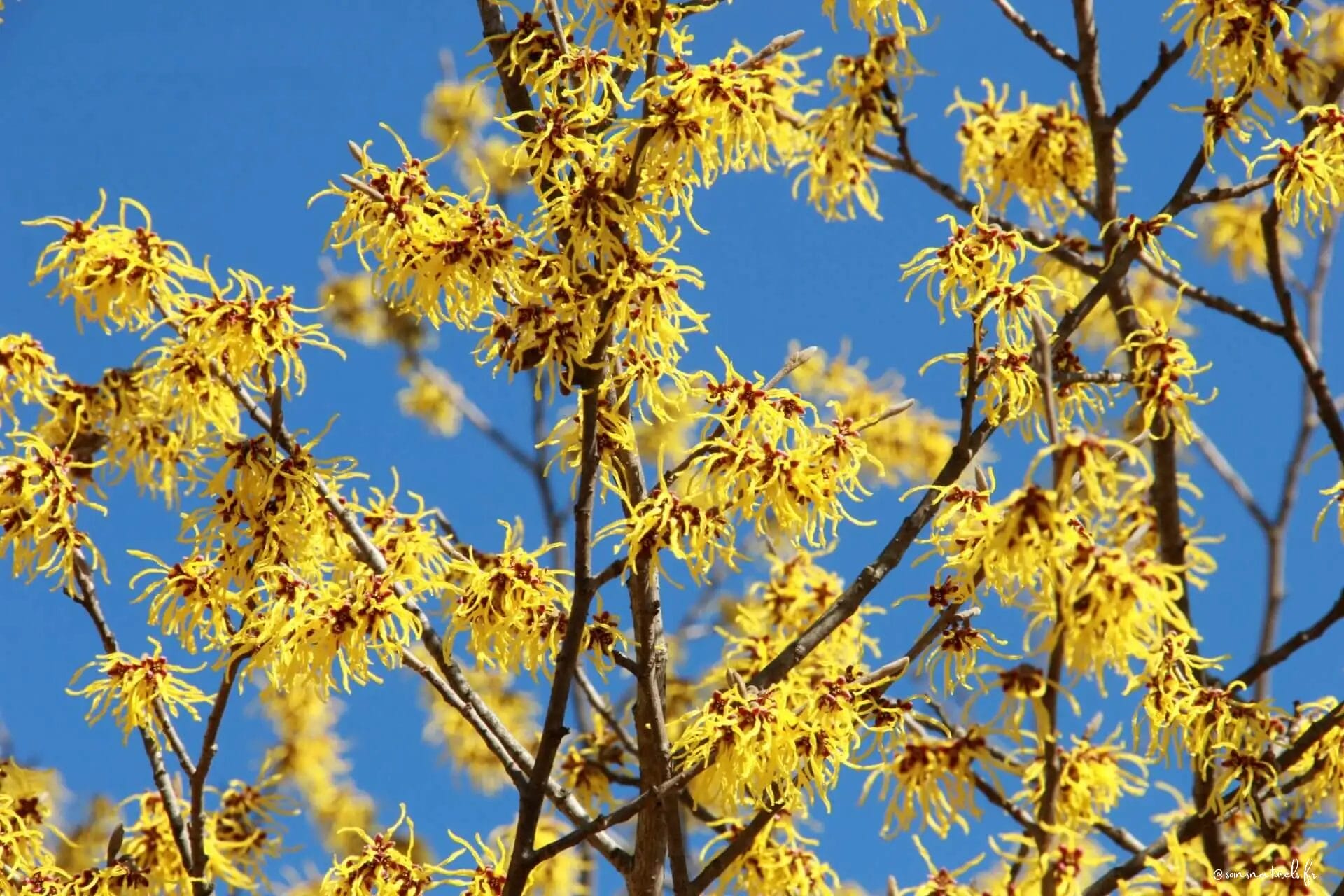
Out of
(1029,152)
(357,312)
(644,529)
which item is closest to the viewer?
(644,529)

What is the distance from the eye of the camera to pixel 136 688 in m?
3.60

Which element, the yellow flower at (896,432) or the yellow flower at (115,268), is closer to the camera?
the yellow flower at (115,268)

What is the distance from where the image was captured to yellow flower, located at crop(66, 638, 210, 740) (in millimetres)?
3602

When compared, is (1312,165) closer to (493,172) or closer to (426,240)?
(426,240)

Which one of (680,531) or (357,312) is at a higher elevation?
(357,312)

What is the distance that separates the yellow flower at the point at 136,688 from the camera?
11.8 ft

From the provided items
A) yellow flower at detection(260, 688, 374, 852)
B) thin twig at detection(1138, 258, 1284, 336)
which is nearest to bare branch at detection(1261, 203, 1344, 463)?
thin twig at detection(1138, 258, 1284, 336)

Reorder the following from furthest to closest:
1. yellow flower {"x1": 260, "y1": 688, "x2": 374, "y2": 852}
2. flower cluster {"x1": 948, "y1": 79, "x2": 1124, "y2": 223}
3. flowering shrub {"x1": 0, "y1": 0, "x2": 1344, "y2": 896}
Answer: yellow flower {"x1": 260, "y1": 688, "x2": 374, "y2": 852}
flower cluster {"x1": 948, "y1": 79, "x2": 1124, "y2": 223}
flowering shrub {"x1": 0, "y1": 0, "x2": 1344, "y2": 896}

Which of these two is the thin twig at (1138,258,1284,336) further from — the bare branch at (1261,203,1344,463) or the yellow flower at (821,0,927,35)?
the yellow flower at (821,0,927,35)

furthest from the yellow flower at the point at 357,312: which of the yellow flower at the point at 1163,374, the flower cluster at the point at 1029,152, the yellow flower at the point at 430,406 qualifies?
the yellow flower at the point at 1163,374

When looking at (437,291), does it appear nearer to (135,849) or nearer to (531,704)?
(135,849)

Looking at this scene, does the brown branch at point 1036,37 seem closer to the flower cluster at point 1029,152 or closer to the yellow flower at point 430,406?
the flower cluster at point 1029,152

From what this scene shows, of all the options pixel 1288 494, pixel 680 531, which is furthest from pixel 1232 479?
pixel 680 531

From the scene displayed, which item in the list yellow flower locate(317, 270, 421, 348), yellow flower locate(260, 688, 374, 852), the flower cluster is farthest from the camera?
yellow flower locate(317, 270, 421, 348)
